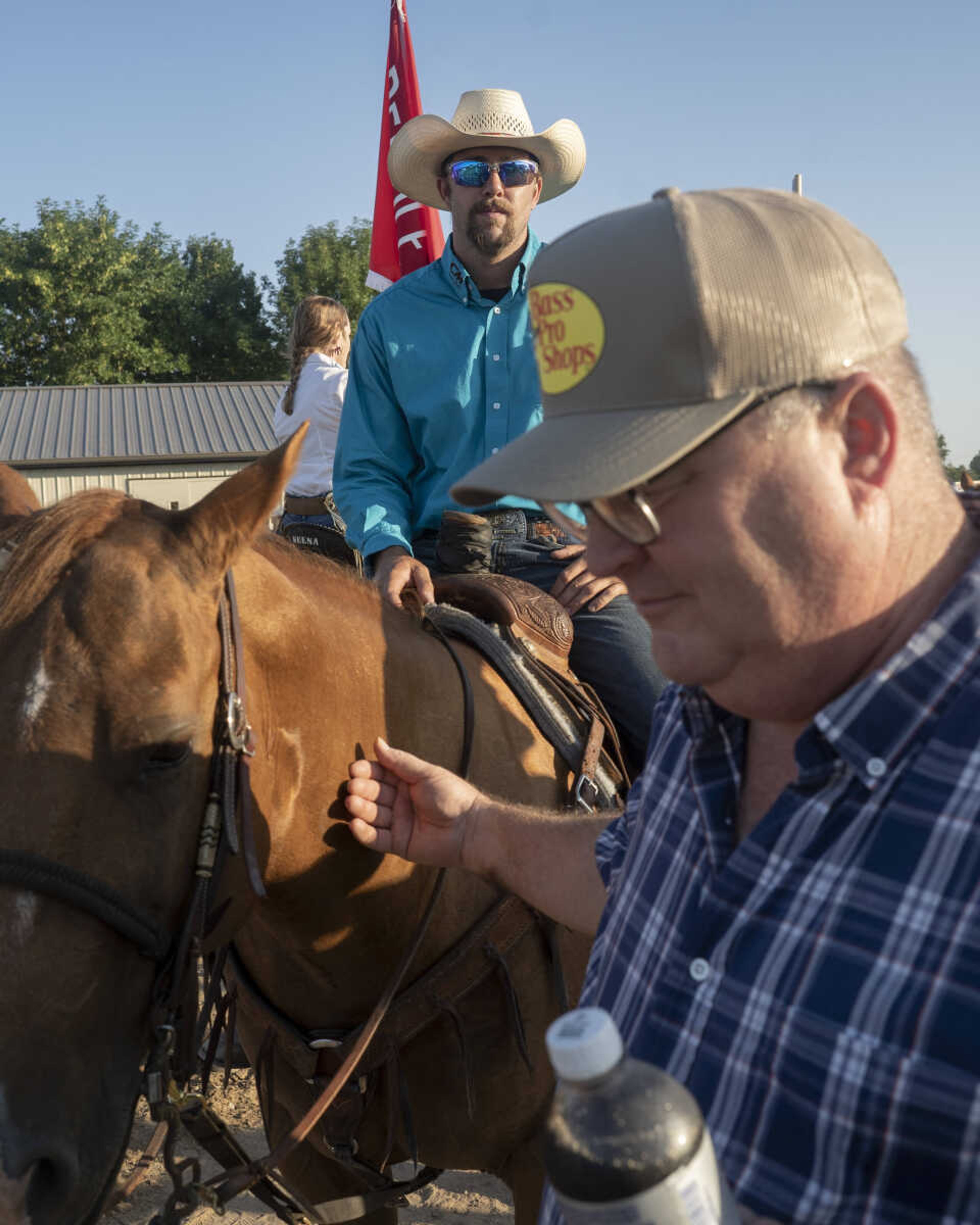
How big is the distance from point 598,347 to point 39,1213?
151 cm

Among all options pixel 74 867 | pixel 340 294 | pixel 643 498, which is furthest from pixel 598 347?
pixel 340 294

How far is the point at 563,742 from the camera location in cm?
270

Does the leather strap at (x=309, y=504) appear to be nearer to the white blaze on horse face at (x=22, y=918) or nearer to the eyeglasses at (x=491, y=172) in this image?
the eyeglasses at (x=491, y=172)

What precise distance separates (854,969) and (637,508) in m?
0.53

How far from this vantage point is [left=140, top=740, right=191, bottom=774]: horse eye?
1761 mm

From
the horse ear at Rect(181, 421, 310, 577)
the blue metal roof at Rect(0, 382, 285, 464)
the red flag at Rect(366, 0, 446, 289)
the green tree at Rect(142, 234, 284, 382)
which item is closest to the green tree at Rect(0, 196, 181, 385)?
the green tree at Rect(142, 234, 284, 382)

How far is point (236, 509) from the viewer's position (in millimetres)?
1959

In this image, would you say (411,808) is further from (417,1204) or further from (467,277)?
(417,1204)

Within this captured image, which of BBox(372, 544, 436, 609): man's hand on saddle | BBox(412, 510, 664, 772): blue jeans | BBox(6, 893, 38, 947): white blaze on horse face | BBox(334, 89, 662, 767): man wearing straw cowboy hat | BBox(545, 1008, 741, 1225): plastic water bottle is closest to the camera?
BBox(545, 1008, 741, 1225): plastic water bottle

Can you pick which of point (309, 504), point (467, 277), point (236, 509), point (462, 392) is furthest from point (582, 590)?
point (309, 504)

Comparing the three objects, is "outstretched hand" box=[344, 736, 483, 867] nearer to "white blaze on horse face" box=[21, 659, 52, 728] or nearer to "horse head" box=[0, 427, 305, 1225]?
"horse head" box=[0, 427, 305, 1225]

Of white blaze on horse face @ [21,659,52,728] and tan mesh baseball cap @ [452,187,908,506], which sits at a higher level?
tan mesh baseball cap @ [452,187,908,506]

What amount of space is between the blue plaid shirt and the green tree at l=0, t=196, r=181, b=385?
4579 cm

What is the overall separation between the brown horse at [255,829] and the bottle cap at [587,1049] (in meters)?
1.02
